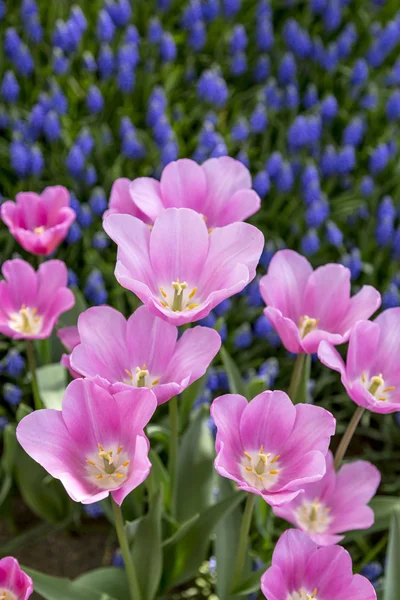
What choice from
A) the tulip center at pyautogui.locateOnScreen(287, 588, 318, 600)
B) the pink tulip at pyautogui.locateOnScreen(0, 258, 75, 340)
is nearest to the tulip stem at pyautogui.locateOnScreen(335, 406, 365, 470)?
the tulip center at pyautogui.locateOnScreen(287, 588, 318, 600)

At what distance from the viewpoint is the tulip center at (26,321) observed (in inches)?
52.2

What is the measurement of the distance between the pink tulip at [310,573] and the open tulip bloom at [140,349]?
0.25 metres

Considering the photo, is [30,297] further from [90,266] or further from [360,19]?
[360,19]

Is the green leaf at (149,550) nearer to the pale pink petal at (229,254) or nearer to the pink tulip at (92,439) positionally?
the pink tulip at (92,439)

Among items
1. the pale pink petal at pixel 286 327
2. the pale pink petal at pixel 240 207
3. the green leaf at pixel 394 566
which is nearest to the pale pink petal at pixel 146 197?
the pale pink petal at pixel 240 207

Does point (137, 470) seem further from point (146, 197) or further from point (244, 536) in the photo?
point (146, 197)

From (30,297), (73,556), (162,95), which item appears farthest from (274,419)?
(162,95)

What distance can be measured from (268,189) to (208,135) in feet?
0.74

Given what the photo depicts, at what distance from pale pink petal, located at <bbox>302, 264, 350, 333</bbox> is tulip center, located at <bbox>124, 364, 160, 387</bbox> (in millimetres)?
278

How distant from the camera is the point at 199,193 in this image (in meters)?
1.26

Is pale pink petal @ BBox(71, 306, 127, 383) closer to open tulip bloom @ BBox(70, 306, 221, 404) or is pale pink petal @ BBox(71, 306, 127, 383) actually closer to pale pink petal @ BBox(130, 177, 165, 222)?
open tulip bloom @ BBox(70, 306, 221, 404)

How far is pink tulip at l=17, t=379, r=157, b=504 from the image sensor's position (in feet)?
3.11

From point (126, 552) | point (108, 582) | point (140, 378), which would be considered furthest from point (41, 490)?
point (140, 378)

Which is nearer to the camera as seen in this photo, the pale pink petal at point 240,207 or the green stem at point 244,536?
the green stem at point 244,536
